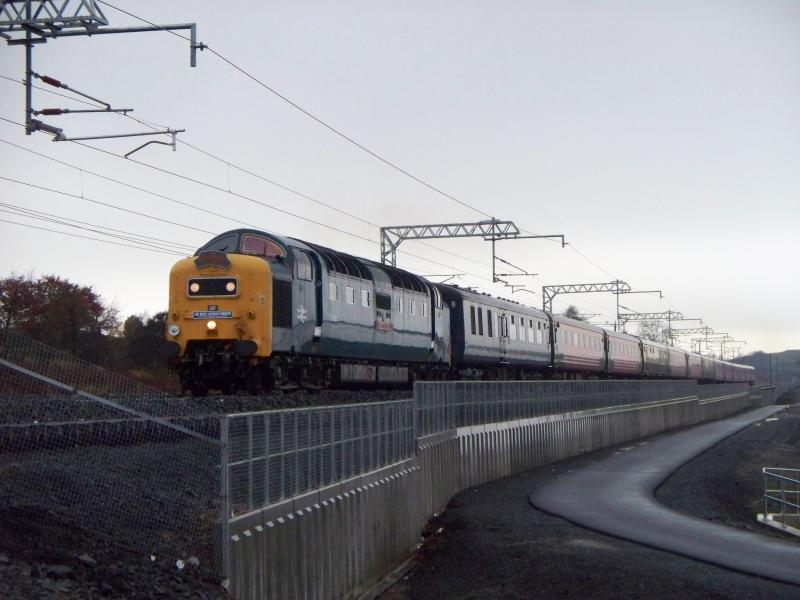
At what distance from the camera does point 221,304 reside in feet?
72.4

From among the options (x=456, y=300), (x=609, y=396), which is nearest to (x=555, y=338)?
(x=609, y=396)

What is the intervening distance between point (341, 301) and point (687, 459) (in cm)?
1375

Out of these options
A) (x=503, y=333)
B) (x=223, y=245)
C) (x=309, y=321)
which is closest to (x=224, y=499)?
(x=309, y=321)

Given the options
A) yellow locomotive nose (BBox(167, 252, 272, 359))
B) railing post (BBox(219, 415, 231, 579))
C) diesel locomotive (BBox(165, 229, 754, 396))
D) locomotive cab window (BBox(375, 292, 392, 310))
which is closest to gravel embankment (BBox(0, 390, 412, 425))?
railing post (BBox(219, 415, 231, 579))

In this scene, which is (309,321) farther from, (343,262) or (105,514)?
(105,514)

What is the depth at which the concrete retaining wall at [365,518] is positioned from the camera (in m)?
10.7

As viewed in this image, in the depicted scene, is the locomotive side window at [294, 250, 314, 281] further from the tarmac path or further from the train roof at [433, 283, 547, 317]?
the train roof at [433, 283, 547, 317]

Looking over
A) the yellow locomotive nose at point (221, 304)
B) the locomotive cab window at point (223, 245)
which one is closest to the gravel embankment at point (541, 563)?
the yellow locomotive nose at point (221, 304)

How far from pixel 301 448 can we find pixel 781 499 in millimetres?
12938

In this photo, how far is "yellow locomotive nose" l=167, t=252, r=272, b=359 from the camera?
21.9 metres

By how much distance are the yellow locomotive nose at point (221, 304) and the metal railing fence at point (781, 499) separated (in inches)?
408

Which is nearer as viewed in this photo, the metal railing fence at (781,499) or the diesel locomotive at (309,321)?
the metal railing fence at (781,499)

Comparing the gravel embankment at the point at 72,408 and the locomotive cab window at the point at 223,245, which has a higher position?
the locomotive cab window at the point at 223,245

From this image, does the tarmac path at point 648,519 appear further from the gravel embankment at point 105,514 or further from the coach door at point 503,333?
the coach door at point 503,333
